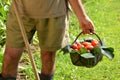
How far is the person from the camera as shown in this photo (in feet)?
12.6

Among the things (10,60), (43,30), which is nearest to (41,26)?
(43,30)

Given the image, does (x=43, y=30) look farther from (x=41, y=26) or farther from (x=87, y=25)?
(x=87, y=25)

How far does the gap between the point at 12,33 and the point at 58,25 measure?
48cm

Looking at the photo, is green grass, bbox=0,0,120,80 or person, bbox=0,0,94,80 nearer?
person, bbox=0,0,94,80

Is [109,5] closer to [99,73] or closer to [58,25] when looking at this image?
[99,73]

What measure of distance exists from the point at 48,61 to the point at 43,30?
1.38ft

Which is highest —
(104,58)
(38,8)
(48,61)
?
(38,8)

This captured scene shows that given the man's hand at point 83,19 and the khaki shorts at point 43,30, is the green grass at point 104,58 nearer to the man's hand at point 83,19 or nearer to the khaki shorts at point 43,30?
the khaki shorts at point 43,30

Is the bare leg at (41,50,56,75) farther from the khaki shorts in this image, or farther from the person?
the khaki shorts

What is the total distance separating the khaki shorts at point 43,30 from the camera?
391cm

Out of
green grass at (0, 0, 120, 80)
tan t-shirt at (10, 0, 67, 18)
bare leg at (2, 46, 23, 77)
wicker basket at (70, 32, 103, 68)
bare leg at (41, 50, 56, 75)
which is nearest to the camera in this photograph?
wicker basket at (70, 32, 103, 68)

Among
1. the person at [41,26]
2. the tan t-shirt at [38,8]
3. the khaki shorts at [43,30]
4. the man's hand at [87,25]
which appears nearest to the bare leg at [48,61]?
the person at [41,26]

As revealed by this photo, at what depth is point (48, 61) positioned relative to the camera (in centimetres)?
422

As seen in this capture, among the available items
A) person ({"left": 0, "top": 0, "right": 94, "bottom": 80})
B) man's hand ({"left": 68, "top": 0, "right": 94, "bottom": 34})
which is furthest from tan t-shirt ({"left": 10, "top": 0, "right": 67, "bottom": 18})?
man's hand ({"left": 68, "top": 0, "right": 94, "bottom": 34})
